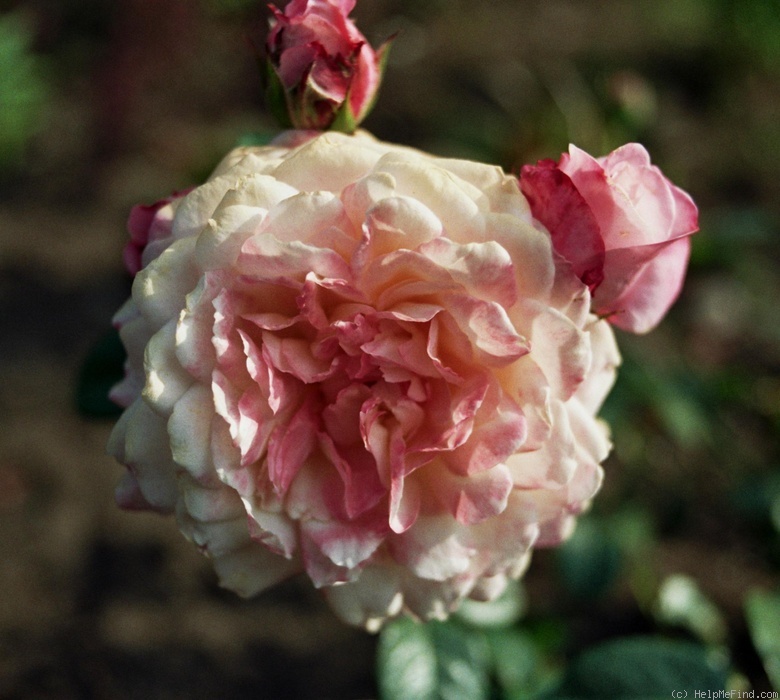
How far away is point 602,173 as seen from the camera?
1.80 ft

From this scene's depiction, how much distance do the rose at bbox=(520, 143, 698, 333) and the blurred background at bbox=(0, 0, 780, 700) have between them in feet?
1.22

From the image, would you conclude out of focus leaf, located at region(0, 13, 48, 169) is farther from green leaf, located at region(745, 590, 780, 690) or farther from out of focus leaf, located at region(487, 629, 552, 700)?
green leaf, located at region(745, 590, 780, 690)

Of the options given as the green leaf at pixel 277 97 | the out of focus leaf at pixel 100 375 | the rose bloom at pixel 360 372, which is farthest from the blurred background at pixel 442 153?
the rose bloom at pixel 360 372

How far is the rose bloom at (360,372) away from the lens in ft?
1.80

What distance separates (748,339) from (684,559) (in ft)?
1.90

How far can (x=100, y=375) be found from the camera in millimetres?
897

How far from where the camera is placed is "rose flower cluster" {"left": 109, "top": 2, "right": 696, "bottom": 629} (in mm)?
548

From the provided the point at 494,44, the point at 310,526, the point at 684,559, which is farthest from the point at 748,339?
the point at 310,526

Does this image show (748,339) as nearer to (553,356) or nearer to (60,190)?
(553,356)

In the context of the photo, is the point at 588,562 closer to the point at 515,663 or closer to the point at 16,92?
the point at 515,663

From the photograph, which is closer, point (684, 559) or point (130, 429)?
point (130, 429)

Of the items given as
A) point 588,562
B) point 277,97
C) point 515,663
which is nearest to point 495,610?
point 515,663

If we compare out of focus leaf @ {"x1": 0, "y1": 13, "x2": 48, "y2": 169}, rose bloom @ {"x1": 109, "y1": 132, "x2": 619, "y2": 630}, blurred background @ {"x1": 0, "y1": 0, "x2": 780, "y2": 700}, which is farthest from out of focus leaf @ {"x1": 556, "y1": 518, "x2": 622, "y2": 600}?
out of focus leaf @ {"x1": 0, "y1": 13, "x2": 48, "y2": 169}

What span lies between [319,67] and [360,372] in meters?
0.24
